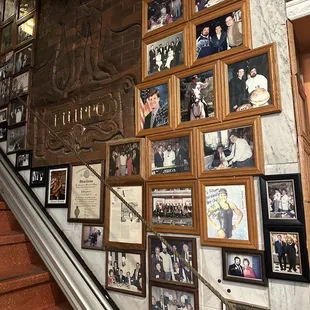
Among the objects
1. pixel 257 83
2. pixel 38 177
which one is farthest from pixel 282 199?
pixel 38 177

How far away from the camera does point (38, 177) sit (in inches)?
77.0

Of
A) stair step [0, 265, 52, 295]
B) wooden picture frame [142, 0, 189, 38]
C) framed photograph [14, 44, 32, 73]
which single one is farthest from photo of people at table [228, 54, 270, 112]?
framed photograph [14, 44, 32, 73]

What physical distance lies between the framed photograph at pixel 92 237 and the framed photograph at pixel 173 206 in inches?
13.7

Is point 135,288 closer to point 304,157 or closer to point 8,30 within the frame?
point 304,157

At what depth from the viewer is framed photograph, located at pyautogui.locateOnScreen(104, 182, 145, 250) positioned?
142 cm

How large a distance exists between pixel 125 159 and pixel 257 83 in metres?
0.73

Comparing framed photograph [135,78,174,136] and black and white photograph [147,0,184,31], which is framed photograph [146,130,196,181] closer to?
framed photograph [135,78,174,136]

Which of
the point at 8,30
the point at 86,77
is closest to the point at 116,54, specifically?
the point at 86,77

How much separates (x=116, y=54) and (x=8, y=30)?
1403 millimetres

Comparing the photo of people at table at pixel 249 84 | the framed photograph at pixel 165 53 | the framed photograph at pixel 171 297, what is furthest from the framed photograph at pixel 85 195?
the photo of people at table at pixel 249 84

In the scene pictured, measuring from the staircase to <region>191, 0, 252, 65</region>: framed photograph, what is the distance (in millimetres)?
1321

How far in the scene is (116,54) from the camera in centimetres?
165

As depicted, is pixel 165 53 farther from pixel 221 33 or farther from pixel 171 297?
pixel 171 297

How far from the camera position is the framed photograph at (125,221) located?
142 cm
